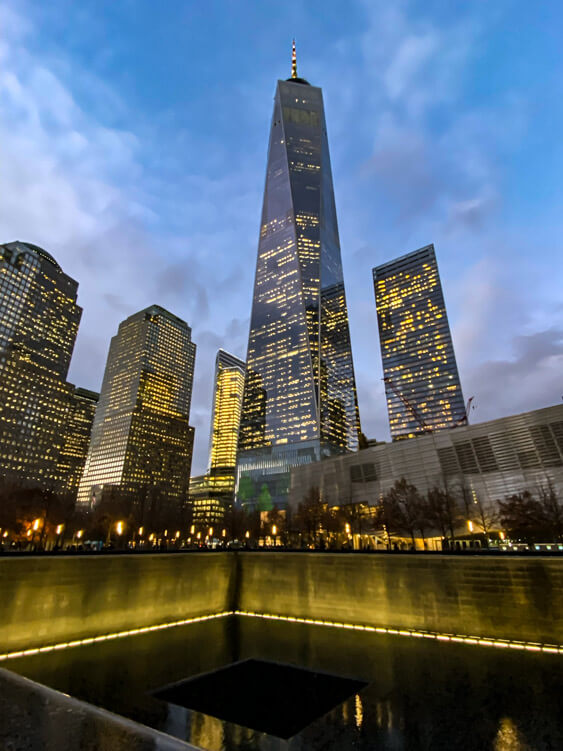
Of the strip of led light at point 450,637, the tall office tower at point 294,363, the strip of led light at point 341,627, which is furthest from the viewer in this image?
the tall office tower at point 294,363

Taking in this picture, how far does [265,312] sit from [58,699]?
632 ft

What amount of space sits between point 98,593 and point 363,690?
51.0ft

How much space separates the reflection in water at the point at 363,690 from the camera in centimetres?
1122

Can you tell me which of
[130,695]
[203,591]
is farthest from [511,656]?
[203,591]

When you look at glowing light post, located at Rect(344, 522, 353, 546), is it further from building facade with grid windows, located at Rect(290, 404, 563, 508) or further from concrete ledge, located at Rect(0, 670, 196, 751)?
concrete ledge, located at Rect(0, 670, 196, 751)

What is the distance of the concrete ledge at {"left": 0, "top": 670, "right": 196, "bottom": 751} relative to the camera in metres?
5.49

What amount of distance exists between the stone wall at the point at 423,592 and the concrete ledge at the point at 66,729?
69.9ft

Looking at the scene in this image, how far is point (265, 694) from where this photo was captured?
14.9m

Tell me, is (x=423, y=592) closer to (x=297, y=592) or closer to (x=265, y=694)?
(x=297, y=592)

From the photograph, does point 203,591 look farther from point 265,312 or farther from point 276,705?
point 265,312

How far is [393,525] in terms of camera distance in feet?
232

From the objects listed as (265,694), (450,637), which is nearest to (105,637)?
(265,694)

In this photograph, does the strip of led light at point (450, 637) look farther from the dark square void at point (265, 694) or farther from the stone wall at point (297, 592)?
the dark square void at point (265, 694)

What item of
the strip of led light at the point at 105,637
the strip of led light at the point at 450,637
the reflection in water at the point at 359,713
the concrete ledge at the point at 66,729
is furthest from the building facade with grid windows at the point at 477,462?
the concrete ledge at the point at 66,729
